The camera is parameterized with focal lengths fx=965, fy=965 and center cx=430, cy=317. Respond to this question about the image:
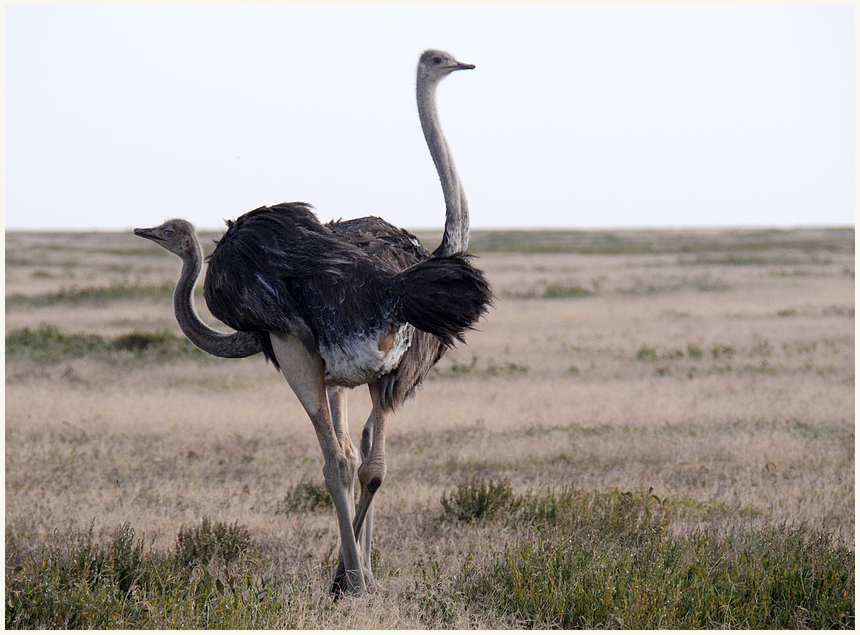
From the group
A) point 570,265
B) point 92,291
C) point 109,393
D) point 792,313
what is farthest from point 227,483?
point 570,265

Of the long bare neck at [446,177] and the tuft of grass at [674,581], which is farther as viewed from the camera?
the long bare neck at [446,177]

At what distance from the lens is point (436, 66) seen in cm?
559

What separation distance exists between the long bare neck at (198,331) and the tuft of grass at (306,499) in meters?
1.67

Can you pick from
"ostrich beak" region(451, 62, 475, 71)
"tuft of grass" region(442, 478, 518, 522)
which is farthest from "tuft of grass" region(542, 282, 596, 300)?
"ostrich beak" region(451, 62, 475, 71)

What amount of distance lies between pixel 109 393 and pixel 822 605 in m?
8.59

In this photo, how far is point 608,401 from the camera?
10.7 m

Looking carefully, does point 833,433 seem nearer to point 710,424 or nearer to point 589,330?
point 710,424

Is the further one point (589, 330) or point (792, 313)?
point (792, 313)

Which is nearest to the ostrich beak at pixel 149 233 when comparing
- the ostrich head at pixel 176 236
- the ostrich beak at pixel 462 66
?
the ostrich head at pixel 176 236

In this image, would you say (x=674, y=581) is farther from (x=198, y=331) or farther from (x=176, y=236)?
(x=176, y=236)

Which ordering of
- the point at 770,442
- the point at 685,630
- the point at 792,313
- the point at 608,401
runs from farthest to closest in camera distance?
the point at 792,313 < the point at 608,401 < the point at 770,442 < the point at 685,630

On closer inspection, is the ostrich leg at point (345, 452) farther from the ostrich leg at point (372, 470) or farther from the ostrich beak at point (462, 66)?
the ostrich beak at point (462, 66)

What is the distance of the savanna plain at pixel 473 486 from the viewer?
183 inches

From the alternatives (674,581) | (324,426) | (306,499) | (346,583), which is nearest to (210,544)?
(346,583)
